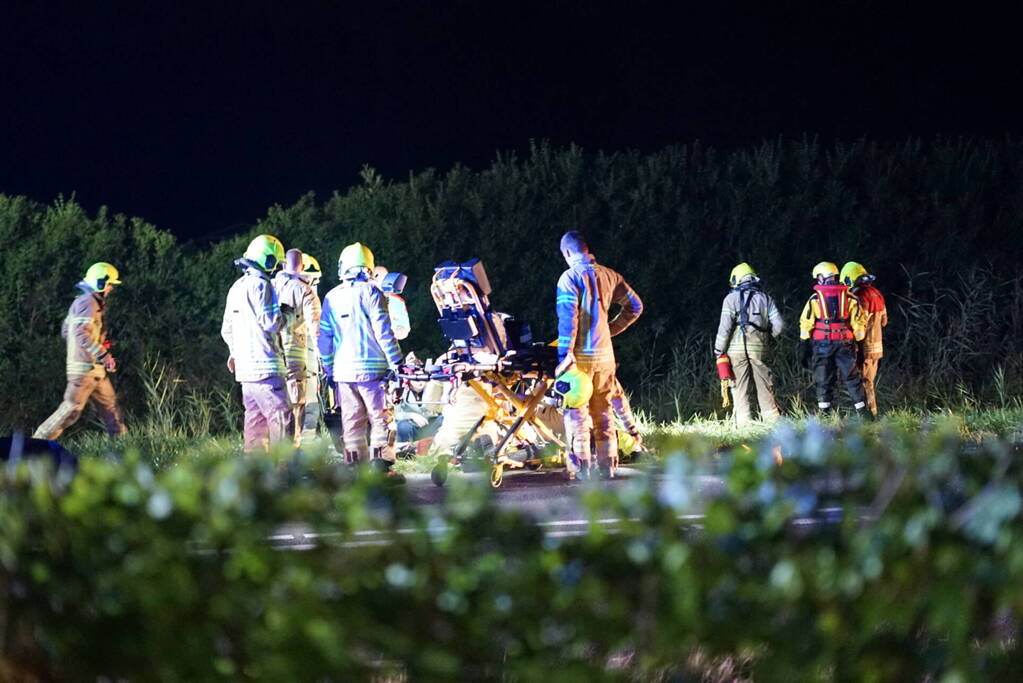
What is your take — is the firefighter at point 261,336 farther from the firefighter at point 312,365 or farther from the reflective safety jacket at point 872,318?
the reflective safety jacket at point 872,318

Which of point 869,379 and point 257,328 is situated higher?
point 257,328

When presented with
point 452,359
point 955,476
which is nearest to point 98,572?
point 955,476

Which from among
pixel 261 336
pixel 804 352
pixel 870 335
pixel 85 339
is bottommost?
pixel 804 352

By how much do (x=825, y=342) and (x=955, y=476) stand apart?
40.7 feet

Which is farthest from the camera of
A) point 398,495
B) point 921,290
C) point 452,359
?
point 921,290

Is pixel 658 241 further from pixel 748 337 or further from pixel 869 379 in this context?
pixel 869 379

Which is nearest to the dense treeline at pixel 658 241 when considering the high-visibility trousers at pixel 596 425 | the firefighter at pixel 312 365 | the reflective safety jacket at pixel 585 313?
the firefighter at pixel 312 365

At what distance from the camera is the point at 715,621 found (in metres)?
2.78

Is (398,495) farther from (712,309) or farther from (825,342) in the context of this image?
(712,309)

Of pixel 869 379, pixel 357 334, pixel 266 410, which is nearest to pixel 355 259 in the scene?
pixel 357 334

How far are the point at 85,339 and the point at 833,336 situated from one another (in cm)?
801

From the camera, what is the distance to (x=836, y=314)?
15680 mm

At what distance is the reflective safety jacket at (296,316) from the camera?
13852 mm

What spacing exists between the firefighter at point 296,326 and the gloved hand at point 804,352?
5999 millimetres
